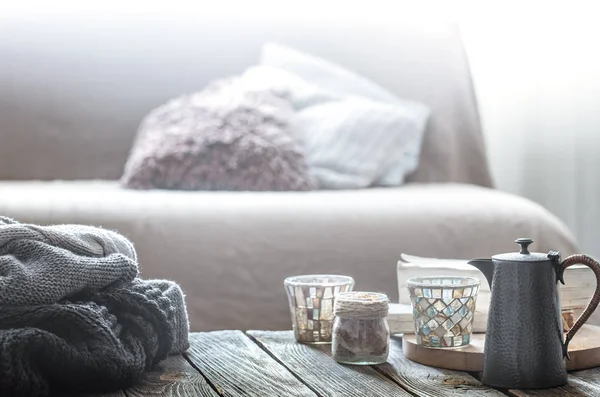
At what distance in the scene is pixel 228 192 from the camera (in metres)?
2.06

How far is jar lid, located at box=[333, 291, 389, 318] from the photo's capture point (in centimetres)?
91

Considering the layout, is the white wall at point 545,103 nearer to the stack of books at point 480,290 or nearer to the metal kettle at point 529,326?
the stack of books at point 480,290

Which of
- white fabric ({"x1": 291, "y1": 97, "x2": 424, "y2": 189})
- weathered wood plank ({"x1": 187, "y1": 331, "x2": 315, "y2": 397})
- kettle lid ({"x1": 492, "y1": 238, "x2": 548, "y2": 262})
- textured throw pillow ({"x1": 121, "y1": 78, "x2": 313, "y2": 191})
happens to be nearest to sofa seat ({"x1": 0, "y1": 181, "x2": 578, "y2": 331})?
textured throw pillow ({"x1": 121, "y1": 78, "x2": 313, "y2": 191})

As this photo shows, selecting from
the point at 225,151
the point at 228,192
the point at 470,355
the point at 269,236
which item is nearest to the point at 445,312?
the point at 470,355

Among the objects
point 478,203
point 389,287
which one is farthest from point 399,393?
point 478,203

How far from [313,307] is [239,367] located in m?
0.15

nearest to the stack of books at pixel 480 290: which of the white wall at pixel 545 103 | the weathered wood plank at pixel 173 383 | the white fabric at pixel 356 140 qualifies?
the weathered wood plank at pixel 173 383

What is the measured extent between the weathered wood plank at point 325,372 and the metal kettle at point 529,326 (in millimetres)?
102

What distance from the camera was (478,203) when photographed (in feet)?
6.44

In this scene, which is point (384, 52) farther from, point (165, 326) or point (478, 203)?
point (165, 326)

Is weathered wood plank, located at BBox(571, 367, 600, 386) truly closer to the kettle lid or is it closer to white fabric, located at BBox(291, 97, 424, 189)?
the kettle lid

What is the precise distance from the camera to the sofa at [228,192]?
1790 millimetres

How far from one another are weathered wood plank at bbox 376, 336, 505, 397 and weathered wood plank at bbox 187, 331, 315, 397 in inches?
4.0

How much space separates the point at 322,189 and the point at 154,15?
880 mm
